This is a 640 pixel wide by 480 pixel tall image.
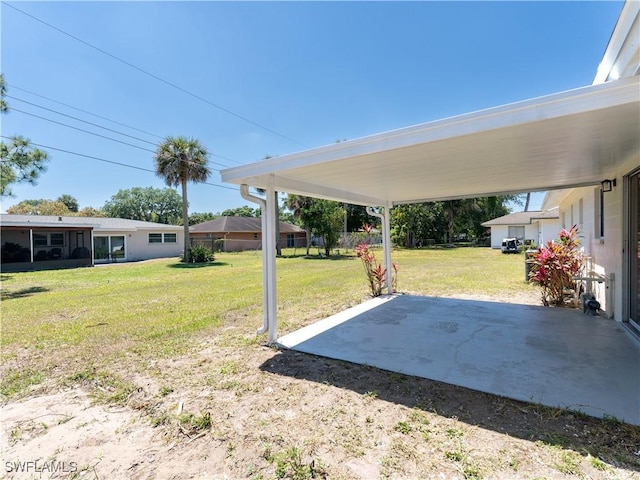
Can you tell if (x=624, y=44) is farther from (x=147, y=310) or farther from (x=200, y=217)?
(x=200, y=217)

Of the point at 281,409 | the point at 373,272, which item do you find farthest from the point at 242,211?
the point at 281,409

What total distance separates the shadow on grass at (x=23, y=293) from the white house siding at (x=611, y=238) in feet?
45.6

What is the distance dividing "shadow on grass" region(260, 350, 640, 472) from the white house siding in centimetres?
356

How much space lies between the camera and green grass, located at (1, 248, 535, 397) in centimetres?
453

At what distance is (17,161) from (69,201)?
5280cm

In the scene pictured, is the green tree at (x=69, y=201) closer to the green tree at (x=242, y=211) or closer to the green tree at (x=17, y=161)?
the green tree at (x=242, y=211)

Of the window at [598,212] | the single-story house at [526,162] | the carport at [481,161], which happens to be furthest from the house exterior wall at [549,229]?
the carport at [481,161]

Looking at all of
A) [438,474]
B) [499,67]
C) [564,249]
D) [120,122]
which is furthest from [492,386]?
[120,122]

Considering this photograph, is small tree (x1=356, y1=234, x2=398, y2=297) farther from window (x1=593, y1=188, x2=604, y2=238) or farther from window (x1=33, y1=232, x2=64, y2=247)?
window (x1=33, y1=232, x2=64, y2=247)

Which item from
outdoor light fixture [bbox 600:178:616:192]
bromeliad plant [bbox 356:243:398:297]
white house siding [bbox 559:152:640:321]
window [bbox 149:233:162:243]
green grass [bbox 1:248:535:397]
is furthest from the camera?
window [bbox 149:233:162:243]

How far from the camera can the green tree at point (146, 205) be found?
54562 mm

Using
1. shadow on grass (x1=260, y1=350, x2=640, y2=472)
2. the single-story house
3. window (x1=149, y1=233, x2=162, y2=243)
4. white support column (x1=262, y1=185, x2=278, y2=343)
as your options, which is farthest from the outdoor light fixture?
window (x1=149, y1=233, x2=162, y2=243)

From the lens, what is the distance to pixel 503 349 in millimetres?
4223

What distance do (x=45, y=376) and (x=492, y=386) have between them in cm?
503
